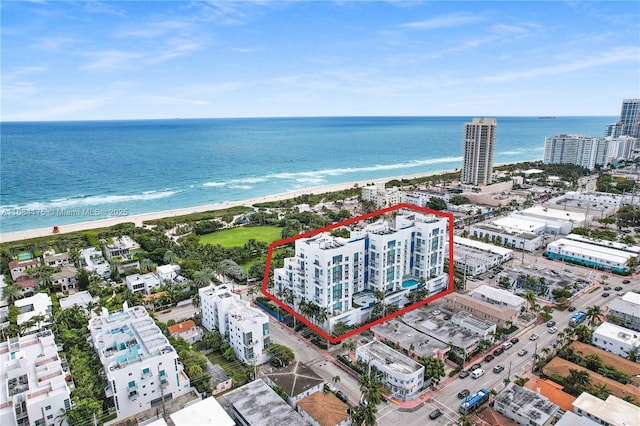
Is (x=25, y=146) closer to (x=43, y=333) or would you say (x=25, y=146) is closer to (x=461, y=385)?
(x=43, y=333)

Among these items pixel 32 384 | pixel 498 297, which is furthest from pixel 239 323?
pixel 498 297

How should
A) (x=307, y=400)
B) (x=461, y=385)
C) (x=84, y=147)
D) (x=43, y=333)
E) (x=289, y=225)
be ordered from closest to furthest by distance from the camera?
(x=307, y=400)
(x=461, y=385)
(x=43, y=333)
(x=289, y=225)
(x=84, y=147)

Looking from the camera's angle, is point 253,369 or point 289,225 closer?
point 253,369

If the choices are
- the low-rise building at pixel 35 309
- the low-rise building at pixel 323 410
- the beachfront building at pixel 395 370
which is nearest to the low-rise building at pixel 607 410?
the beachfront building at pixel 395 370

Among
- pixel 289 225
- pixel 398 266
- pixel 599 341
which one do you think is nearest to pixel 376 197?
pixel 289 225

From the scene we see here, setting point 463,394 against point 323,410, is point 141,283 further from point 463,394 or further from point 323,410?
point 463,394

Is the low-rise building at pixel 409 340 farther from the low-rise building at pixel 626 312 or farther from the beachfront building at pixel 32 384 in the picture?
the beachfront building at pixel 32 384

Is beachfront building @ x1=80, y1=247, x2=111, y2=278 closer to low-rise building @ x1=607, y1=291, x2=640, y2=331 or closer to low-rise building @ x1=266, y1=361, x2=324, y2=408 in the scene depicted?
low-rise building @ x1=266, y1=361, x2=324, y2=408
